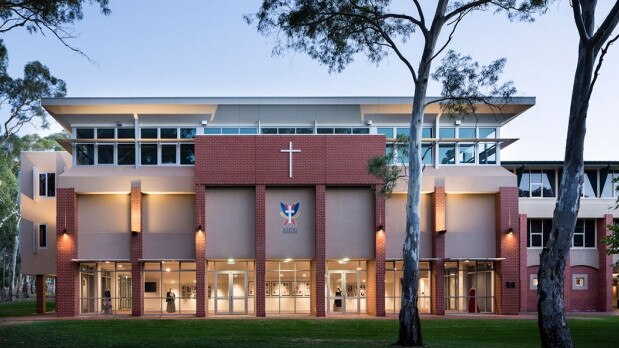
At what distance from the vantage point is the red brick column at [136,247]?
118ft

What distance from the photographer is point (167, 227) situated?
36688 mm

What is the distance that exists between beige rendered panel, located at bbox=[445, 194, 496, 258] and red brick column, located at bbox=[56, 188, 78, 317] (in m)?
17.9

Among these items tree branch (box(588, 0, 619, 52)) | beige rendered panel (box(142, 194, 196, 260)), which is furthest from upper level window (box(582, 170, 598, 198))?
tree branch (box(588, 0, 619, 52))

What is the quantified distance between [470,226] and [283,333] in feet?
48.9

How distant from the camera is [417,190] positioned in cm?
2244

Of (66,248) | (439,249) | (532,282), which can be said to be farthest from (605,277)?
(66,248)

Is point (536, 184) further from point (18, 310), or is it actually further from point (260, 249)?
point (18, 310)

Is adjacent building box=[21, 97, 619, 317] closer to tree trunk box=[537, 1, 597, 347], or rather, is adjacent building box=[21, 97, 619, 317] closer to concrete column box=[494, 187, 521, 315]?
concrete column box=[494, 187, 521, 315]

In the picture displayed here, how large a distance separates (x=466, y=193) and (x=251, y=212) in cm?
1049

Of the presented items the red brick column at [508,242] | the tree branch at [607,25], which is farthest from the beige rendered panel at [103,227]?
the tree branch at [607,25]

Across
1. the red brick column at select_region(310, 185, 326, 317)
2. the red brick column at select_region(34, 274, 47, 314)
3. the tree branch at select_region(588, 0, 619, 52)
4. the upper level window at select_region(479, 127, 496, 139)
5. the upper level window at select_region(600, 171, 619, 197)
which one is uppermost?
the upper level window at select_region(479, 127, 496, 139)

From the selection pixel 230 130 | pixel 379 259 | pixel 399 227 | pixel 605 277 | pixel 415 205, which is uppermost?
pixel 230 130

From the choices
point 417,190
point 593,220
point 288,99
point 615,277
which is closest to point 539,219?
point 593,220

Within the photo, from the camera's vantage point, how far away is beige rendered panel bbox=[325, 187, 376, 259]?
36.3m
